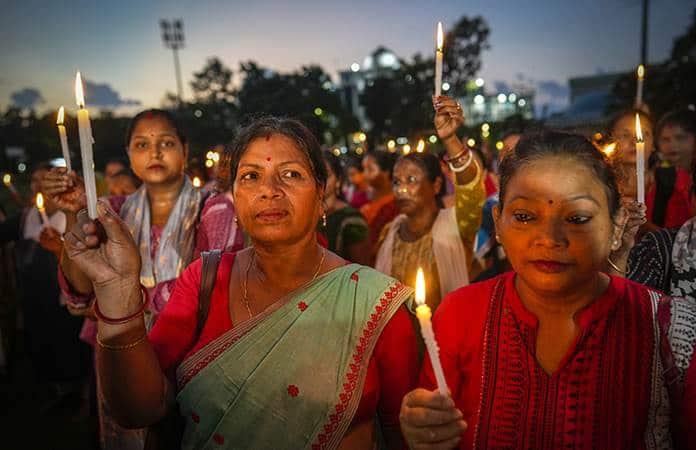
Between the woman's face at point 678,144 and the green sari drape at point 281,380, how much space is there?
3980mm

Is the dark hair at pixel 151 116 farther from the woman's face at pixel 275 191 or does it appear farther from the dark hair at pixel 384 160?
the dark hair at pixel 384 160

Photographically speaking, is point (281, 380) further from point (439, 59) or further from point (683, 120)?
point (683, 120)

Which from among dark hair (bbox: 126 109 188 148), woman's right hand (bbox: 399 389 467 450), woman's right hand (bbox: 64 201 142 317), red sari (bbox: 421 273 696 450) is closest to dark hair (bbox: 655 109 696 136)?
red sari (bbox: 421 273 696 450)

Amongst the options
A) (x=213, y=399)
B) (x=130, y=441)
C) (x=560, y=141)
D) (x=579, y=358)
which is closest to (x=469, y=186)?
(x=560, y=141)

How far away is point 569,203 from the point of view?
1556mm

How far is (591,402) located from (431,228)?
8.17 feet

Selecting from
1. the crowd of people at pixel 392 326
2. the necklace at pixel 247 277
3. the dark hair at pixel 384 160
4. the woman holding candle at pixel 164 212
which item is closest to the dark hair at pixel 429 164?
the crowd of people at pixel 392 326

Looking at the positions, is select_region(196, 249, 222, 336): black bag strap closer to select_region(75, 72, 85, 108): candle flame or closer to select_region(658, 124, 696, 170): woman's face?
select_region(75, 72, 85, 108): candle flame

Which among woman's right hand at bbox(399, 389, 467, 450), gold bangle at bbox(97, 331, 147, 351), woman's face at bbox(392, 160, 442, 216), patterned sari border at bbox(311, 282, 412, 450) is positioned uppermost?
woman's face at bbox(392, 160, 442, 216)

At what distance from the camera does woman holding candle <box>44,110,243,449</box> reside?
9.95ft

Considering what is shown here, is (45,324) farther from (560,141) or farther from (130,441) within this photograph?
(560,141)

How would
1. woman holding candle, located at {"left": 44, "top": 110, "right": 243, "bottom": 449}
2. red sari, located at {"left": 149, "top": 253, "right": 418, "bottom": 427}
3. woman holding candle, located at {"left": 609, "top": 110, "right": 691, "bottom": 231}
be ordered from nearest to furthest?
Answer: red sari, located at {"left": 149, "top": 253, "right": 418, "bottom": 427} < woman holding candle, located at {"left": 44, "top": 110, "right": 243, "bottom": 449} < woman holding candle, located at {"left": 609, "top": 110, "right": 691, "bottom": 231}

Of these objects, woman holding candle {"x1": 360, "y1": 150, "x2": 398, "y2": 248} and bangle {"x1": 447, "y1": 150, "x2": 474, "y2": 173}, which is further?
woman holding candle {"x1": 360, "y1": 150, "x2": 398, "y2": 248}

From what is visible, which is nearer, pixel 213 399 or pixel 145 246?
pixel 213 399
